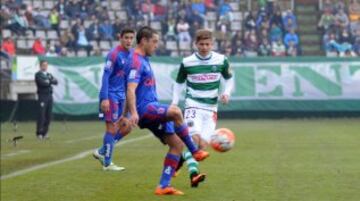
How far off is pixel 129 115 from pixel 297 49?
27.9m

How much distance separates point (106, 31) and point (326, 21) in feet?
29.2

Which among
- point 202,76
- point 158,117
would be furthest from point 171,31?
point 158,117

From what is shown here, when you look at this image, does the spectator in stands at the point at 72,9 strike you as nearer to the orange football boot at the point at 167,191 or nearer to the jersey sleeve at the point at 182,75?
the jersey sleeve at the point at 182,75

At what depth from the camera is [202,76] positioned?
46.1 feet

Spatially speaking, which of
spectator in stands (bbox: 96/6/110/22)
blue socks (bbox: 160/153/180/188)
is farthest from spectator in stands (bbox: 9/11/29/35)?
blue socks (bbox: 160/153/180/188)

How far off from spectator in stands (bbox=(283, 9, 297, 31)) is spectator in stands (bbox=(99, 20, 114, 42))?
22.7 ft

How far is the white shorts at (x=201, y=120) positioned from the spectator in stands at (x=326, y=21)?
27.0 metres

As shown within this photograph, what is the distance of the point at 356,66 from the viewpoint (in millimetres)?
34719

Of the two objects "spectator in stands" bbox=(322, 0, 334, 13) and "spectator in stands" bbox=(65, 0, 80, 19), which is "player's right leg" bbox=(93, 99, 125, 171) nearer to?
"spectator in stands" bbox=(65, 0, 80, 19)

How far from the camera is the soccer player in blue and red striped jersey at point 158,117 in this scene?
12227 mm

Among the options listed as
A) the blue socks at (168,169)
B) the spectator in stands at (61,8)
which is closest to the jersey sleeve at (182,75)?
the blue socks at (168,169)

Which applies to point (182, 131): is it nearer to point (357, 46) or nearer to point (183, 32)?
point (357, 46)

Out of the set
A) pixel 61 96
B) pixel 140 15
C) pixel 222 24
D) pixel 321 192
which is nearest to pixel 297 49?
pixel 222 24

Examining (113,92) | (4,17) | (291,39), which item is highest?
(113,92)
